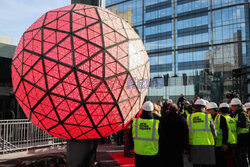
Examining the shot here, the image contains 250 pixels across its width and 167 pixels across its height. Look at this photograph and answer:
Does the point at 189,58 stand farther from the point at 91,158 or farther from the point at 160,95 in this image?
the point at 91,158

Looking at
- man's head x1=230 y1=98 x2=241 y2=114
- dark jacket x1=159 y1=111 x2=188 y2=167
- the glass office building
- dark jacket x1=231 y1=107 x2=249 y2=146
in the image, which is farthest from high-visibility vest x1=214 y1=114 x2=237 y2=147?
the glass office building

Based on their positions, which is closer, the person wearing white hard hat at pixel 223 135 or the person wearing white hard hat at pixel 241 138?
the person wearing white hard hat at pixel 223 135

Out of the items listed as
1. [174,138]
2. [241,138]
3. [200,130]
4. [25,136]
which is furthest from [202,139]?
[25,136]

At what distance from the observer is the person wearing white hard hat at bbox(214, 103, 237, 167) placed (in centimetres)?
437

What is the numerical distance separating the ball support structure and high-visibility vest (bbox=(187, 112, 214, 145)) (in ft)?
6.00

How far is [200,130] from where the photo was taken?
4203mm

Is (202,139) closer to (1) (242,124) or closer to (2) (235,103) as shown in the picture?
(1) (242,124)

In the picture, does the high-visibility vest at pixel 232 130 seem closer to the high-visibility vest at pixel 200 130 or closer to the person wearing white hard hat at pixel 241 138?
the person wearing white hard hat at pixel 241 138

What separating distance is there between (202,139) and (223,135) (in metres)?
0.59

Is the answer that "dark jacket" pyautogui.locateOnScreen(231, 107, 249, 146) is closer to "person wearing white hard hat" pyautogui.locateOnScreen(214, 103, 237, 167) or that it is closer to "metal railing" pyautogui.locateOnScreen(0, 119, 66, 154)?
"person wearing white hard hat" pyautogui.locateOnScreen(214, 103, 237, 167)

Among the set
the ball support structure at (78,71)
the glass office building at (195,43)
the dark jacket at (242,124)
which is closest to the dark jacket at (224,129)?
the dark jacket at (242,124)

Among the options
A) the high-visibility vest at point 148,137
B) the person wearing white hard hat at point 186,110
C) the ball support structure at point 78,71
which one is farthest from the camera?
the person wearing white hard hat at point 186,110

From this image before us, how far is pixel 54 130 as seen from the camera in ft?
10.1

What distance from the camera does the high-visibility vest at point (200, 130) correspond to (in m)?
4.12
